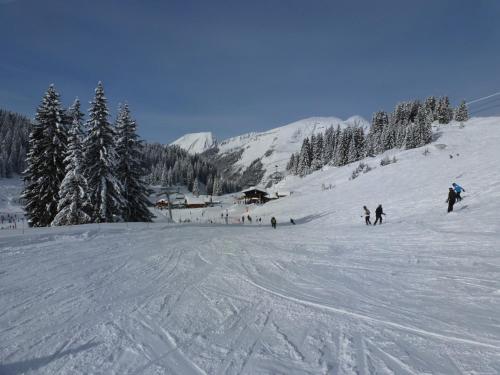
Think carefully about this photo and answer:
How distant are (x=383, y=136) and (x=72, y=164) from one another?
82.8 m

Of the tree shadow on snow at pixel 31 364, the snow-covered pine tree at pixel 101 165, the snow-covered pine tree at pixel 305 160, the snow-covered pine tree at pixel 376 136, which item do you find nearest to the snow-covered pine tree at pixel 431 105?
the snow-covered pine tree at pixel 376 136

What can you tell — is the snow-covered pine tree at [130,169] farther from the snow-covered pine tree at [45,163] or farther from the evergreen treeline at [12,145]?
the evergreen treeline at [12,145]

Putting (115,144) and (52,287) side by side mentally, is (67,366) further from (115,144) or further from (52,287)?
(115,144)

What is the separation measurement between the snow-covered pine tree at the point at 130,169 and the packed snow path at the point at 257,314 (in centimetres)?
2060

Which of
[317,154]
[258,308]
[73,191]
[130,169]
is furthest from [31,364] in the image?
[317,154]

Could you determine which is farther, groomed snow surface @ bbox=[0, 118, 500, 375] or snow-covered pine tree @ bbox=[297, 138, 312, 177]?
snow-covered pine tree @ bbox=[297, 138, 312, 177]

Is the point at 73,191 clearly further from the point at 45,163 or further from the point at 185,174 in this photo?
the point at 185,174

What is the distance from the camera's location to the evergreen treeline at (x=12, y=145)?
367 feet

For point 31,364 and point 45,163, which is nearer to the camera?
point 31,364

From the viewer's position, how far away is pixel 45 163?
26734 millimetres

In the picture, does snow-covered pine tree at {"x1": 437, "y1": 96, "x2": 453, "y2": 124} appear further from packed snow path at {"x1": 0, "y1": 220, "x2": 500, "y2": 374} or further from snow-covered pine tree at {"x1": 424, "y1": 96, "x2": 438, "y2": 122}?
packed snow path at {"x1": 0, "y1": 220, "x2": 500, "y2": 374}

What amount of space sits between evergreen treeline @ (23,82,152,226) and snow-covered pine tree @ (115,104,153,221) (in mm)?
1785

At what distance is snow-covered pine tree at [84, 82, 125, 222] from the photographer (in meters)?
27.2

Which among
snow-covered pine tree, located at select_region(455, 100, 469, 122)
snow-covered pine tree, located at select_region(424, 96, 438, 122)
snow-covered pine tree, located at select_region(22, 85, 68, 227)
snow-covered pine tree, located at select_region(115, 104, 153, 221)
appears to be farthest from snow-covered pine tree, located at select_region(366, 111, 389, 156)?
snow-covered pine tree, located at select_region(22, 85, 68, 227)
